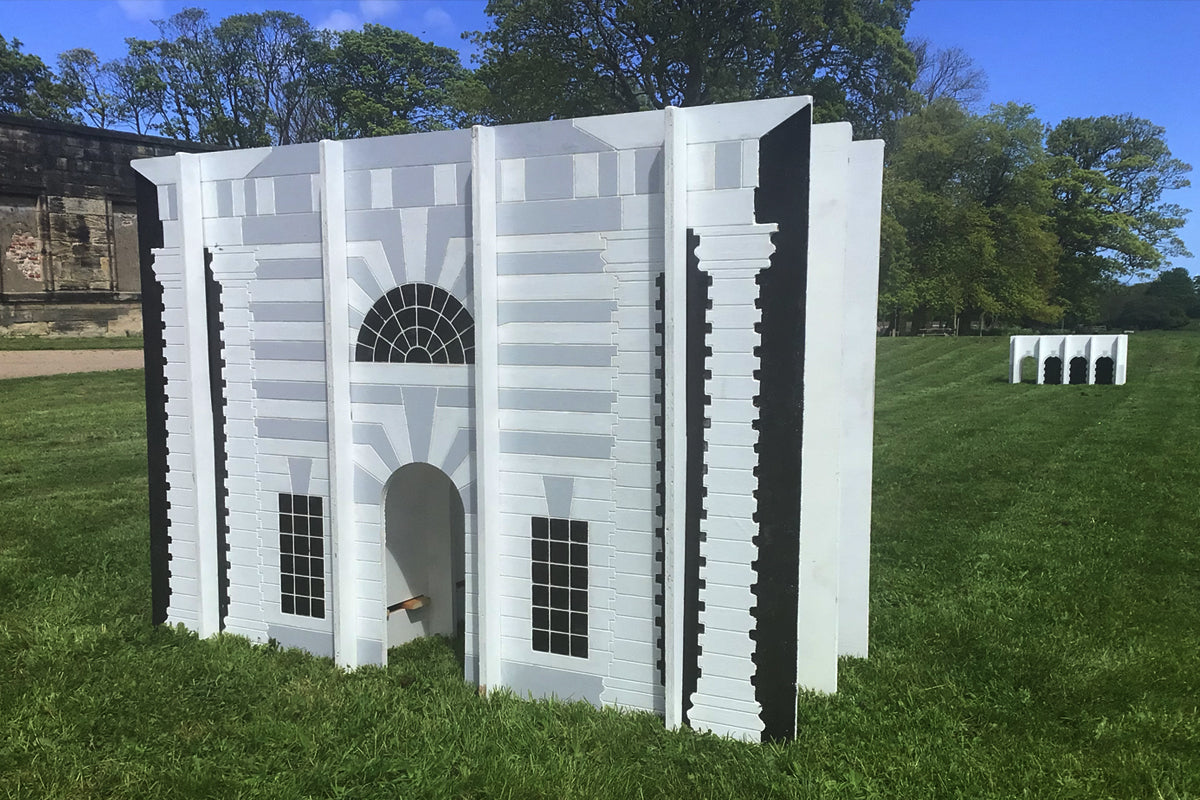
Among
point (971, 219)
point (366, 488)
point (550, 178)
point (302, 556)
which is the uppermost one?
point (971, 219)

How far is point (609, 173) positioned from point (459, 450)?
222cm

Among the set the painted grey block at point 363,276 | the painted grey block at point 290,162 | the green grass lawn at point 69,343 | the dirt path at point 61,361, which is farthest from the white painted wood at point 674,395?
the green grass lawn at point 69,343

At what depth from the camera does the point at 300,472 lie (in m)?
6.78

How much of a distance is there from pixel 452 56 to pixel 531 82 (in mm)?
22779

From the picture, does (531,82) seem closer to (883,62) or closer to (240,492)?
(883,62)

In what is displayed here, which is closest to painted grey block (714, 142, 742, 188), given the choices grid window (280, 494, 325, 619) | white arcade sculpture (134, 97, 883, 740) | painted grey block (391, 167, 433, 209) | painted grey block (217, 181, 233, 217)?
white arcade sculpture (134, 97, 883, 740)

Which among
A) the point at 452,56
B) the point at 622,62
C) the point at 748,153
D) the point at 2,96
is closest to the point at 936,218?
the point at 622,62

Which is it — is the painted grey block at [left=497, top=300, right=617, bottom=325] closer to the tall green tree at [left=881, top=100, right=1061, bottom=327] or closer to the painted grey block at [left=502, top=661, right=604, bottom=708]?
the painted grey block at [left=502, top=661, right=604, bottom=708]

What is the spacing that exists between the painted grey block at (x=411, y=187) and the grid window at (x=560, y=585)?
244 cm

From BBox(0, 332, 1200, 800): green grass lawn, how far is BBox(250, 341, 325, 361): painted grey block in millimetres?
2366

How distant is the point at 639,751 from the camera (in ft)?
17.0

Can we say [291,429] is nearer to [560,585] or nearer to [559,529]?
[559,529]

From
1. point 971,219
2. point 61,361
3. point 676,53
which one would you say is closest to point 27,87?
point 61,361

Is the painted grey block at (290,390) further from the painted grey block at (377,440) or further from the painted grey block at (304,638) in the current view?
the painted grey block at (304,638)
